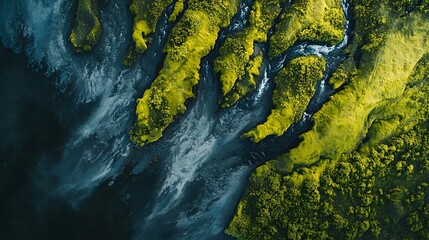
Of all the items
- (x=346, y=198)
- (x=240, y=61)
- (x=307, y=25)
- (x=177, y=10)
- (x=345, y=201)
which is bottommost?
(x=345, y=201)

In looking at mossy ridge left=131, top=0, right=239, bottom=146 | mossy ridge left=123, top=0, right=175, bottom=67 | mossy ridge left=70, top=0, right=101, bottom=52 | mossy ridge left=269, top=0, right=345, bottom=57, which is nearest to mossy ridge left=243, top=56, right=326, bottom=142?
mossy ridge left=269, top=0, right=345, bottom=57

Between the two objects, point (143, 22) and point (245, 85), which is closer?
point (245, 85)

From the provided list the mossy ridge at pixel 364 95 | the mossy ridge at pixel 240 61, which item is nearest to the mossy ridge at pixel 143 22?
the mossy ridge at pixel 240 61

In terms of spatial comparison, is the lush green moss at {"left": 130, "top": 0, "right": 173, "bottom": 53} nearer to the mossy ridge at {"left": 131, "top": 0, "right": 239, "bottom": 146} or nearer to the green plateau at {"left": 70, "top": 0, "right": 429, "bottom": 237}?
the green plateau at {"left": 70, "top": 0, "right": 429, "bottom": 237}

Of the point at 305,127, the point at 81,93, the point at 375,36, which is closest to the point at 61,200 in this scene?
the point at 81,93

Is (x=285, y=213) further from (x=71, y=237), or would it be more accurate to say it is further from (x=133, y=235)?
(x=71, y=237)

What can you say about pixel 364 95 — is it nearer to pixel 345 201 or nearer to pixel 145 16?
pixel 345 201

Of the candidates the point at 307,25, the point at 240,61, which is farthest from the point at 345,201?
the point at 307,25

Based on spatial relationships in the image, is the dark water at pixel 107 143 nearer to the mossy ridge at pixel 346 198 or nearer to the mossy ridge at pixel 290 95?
the mossy ridge at pixel 290 95
